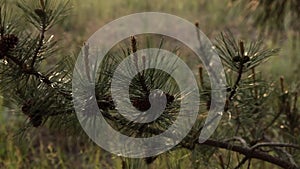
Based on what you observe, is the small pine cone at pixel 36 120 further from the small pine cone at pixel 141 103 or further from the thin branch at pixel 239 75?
the thin branch at pixel 239 75

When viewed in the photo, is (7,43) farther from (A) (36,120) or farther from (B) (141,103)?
(B) (141,103)

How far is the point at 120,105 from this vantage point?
1.31 m

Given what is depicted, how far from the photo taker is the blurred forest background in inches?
90.4

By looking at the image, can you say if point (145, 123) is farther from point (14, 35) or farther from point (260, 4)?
point (260, 4)

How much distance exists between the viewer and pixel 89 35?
15.3ft

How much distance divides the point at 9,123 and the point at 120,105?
5.21 feet

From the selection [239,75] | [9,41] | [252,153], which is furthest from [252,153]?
[9,41]

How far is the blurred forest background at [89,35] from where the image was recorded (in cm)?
230

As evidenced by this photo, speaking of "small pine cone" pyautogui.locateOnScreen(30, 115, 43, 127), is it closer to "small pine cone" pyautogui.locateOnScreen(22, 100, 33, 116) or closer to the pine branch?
"small pine cone" pyautogui.locateOnScreen(22, 100, 33, 116)

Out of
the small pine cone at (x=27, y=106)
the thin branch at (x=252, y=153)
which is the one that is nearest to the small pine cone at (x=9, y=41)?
the small pine cone at (x=27, y=106)

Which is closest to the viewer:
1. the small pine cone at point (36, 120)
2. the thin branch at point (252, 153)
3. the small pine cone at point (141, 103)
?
the small pine cone at point (141, 103)

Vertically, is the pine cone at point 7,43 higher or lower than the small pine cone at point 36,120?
higher

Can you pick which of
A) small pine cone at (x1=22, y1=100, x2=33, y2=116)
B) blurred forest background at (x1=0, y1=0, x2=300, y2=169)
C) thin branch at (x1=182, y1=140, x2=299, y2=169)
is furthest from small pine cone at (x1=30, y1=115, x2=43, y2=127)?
thin branch at (x1=182, y1=140, x2=299, y2=169)

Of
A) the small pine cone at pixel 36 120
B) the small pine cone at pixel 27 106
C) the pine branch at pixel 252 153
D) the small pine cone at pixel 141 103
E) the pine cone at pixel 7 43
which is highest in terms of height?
the pine cone at pixel 7 43
